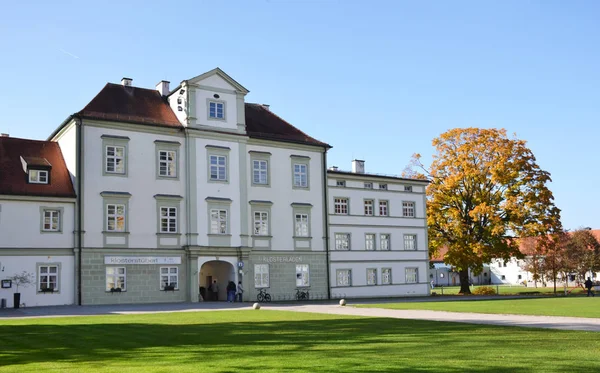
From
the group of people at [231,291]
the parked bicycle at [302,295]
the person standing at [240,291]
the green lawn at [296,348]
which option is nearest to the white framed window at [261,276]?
the person standing at [240,291]

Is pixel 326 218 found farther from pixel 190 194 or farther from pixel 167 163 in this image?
pixel 167 163

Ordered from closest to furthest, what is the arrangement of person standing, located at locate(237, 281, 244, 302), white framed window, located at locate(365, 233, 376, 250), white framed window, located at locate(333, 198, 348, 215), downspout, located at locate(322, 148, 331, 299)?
person standing, located at locate(237, 281, 244, 302) → downspout, located at locate(322, 148, 331, 299) → white framed window, located at locate(333, 198, 348, 215) → white framed window, located at locate(365, 233, 376, 250)

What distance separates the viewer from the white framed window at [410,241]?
166ft

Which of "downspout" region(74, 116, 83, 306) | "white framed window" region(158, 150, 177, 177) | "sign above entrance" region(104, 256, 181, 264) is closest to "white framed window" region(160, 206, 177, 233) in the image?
"sign above entrance" region(104, 256, 181, 264)

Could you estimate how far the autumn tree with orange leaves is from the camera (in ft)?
165

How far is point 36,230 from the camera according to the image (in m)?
34.8

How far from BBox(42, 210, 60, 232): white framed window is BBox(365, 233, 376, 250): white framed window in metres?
21.9

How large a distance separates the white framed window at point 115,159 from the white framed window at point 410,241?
22769mm

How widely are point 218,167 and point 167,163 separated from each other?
128 inches

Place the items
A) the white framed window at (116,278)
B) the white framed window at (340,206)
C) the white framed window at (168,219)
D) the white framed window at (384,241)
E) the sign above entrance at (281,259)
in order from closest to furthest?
the white framed window at (116,278) < the white framed window at (168,219) < the sign above entrance at (281,259) < the white framed window at (340,206) < the white framed window at (384,241)

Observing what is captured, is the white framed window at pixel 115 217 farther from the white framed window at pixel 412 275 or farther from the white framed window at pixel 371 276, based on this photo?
the white framed window at pixel 412 275

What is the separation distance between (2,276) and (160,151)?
36.2ft

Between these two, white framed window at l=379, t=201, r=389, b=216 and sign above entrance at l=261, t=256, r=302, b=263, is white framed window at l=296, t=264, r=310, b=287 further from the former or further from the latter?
white framed window at l=379, t=201, r=389, b=216

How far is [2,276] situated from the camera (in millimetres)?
33688
